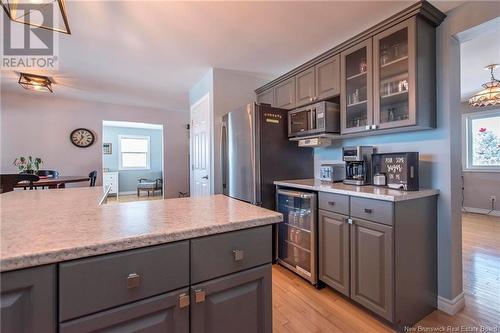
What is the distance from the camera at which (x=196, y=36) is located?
2.39 metres

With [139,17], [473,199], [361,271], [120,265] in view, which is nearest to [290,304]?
[361,271]

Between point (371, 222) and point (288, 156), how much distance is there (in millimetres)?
1303

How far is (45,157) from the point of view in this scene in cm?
464

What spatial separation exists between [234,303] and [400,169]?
1.68 metres

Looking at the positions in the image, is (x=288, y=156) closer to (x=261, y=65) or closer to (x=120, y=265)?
(x=261, y=65)

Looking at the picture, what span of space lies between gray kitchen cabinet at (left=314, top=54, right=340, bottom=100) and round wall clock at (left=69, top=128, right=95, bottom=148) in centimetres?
499

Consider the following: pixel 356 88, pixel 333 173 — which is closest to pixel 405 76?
pixel 356 88

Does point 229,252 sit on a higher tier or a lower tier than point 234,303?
higher

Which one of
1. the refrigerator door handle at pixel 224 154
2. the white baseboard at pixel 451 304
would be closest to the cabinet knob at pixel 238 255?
the white baseboard at pixel 451 304

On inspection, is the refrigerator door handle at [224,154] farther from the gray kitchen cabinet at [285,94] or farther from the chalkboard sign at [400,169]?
the chalkboard sign at [400,169]

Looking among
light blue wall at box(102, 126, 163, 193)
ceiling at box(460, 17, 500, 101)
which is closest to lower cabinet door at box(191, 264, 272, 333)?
ceiling at box(460, 17, 500, 101)

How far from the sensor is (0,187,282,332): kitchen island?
1.96 ft
